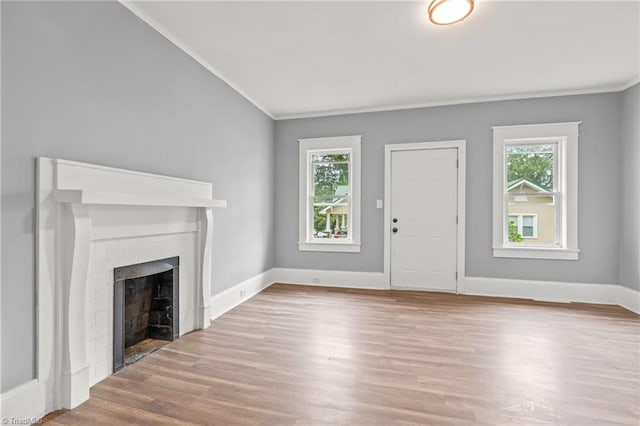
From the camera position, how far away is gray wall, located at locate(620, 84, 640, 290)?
363 centimetres

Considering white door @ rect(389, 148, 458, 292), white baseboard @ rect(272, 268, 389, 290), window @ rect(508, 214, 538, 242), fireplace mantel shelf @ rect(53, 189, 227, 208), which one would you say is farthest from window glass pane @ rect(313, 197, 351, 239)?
fireplace mantel shelf @ rect(53, 189, 227, 208)

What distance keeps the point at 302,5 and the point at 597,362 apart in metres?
3.53

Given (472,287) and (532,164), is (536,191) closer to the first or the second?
(532,164)

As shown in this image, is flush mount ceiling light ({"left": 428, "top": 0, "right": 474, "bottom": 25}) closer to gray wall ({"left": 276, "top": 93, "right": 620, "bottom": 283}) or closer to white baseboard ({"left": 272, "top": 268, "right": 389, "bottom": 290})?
gray wall ({"left": 276, "top": 93, "right": 620, "bottom": 283})

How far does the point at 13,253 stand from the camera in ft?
5.38

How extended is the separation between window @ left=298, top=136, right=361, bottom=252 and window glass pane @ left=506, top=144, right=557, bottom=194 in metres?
2.12

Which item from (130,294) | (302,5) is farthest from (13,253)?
(302,5)

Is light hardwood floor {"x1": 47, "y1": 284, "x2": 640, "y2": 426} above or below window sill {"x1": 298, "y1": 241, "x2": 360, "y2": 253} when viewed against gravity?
below

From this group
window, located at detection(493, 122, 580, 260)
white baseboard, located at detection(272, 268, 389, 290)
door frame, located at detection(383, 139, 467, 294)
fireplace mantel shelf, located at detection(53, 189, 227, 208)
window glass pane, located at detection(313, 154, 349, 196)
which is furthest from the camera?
window glass pane, located at detection(313, 154, 349, 196)

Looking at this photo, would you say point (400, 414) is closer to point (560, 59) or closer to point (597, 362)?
point (597, 362)

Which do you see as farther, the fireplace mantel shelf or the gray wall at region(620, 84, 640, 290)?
the gray wall at region(620, 84, 640, 290)

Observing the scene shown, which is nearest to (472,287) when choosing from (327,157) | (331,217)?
(331,217)

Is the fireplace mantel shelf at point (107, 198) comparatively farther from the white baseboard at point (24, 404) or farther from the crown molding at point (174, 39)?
the crown molding at point (174, 39)

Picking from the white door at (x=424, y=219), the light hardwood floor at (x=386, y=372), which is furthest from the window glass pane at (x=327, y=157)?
the light hardwood floor at (x=386, y=372)
